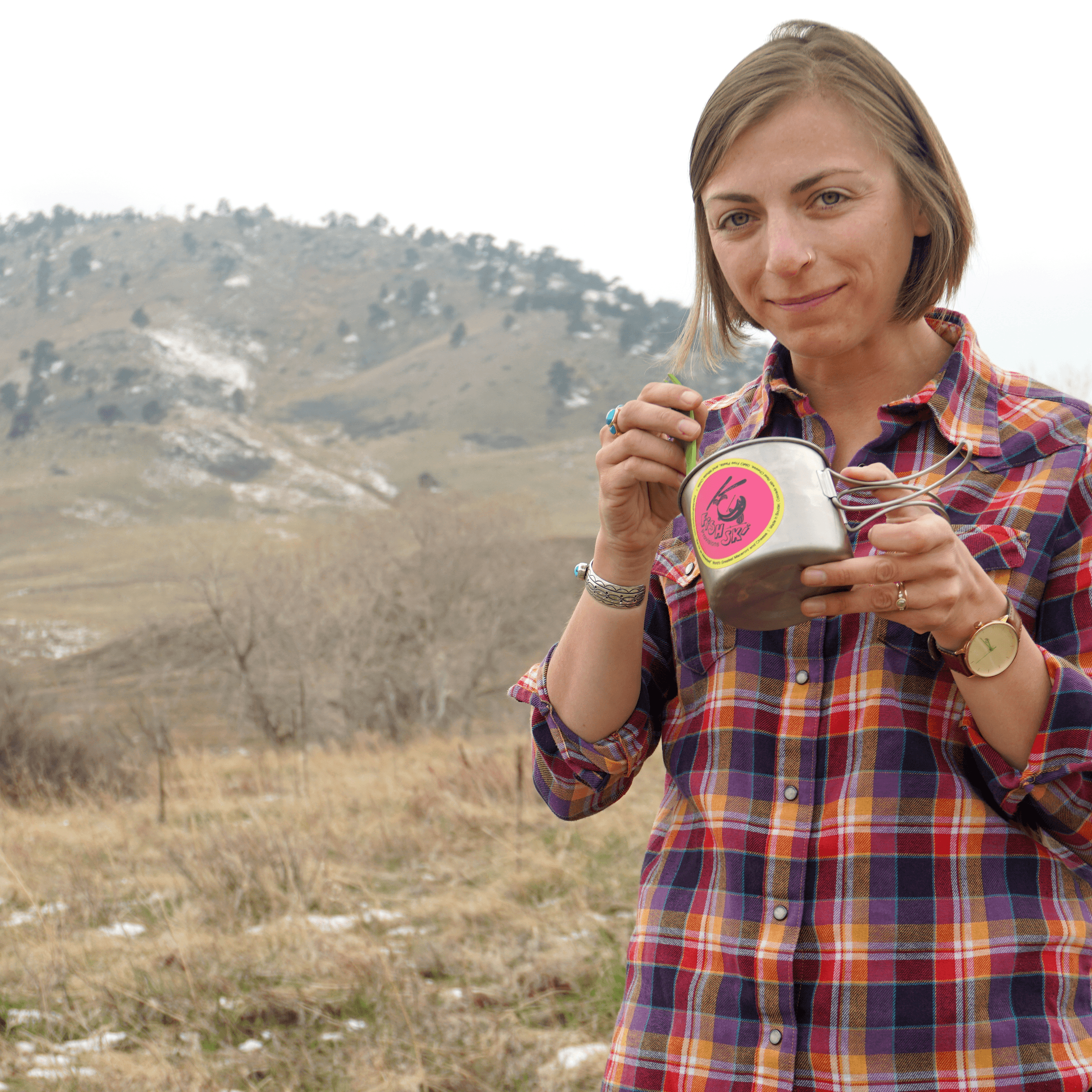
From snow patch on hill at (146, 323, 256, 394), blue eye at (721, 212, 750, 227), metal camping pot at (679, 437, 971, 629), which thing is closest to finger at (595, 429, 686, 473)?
metal camping pot at (679, 437, 971, 629)

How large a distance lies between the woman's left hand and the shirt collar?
0.25 meters

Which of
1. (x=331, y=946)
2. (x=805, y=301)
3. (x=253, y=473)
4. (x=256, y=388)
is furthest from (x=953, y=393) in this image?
(x=256, y=388)

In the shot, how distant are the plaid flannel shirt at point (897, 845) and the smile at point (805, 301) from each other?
20 centimetres

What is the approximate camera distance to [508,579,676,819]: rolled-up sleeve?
1.58 m

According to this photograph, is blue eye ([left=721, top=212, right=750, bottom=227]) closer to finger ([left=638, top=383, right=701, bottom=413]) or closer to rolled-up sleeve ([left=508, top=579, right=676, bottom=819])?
finger ([left=638, top=383, right=701, bottom=413])

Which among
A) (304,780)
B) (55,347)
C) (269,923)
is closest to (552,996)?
(269,923)

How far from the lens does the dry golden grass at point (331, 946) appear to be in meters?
3.56

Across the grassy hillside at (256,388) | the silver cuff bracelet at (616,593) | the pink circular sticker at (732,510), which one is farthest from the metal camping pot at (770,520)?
the grassy hillside at (256,388)

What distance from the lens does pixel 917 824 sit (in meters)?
1.26

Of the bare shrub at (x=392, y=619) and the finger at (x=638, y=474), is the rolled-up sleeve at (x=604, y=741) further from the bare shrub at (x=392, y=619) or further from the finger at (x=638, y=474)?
the bare shrub at (x=392, y=619)

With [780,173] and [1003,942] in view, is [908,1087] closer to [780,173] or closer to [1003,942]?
[1003,942]

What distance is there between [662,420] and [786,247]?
30 cm

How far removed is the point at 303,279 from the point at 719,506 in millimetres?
173684

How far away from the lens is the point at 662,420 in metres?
1.38
